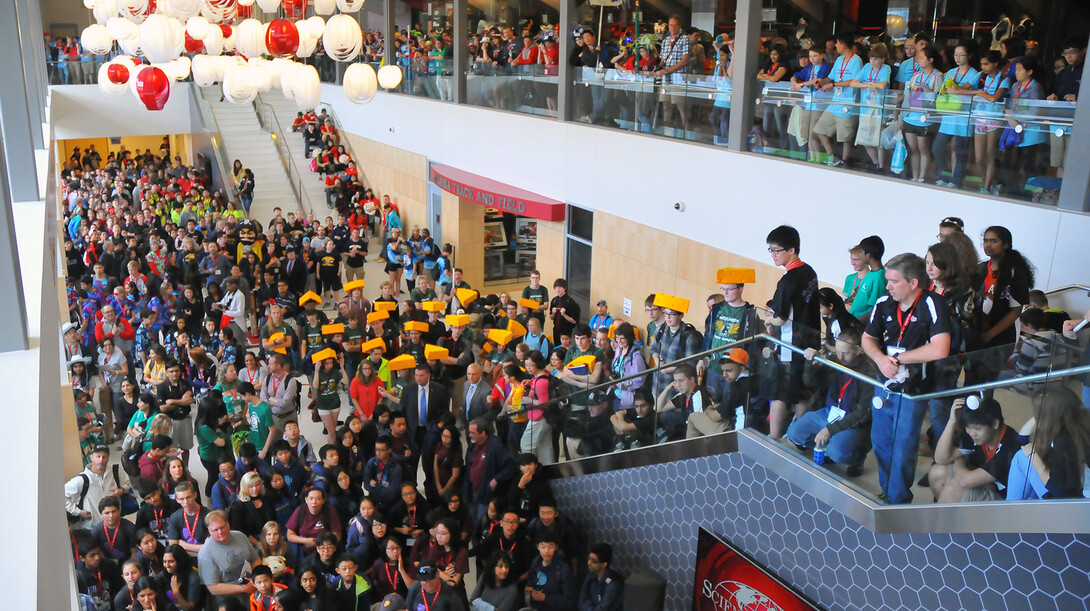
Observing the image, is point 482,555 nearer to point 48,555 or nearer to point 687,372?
point 687,372

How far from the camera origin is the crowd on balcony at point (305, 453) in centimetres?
641

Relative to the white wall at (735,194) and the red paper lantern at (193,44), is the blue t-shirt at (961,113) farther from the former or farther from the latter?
the red paper lantern at (193,44)

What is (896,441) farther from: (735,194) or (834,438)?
(735,194)

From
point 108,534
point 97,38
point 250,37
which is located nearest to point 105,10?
point 97,38

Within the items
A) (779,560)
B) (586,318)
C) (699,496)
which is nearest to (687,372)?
(699,496)

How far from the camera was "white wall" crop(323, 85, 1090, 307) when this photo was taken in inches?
274

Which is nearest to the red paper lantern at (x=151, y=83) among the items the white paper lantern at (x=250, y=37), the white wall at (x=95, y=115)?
the white paper lantern at (x=250, y=37)

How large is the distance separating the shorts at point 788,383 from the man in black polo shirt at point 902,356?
640 mm

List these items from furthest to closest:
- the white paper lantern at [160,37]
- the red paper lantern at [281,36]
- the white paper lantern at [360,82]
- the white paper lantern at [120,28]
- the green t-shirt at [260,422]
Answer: the green t-shirt at [260,422] → the white paper lantern at [120,28] → the white paper lantern at [360,82] → the white paper lantern at [160,37] → the red paper lantern at [281,36]

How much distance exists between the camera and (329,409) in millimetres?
9367

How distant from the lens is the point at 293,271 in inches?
545

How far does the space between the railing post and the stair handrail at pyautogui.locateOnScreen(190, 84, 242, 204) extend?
44.4 ft

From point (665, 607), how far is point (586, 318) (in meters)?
6.89

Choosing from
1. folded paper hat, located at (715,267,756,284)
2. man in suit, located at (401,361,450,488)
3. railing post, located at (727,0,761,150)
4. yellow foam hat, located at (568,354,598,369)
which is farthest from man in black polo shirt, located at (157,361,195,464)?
railing post, located at (727,0,761,150)
